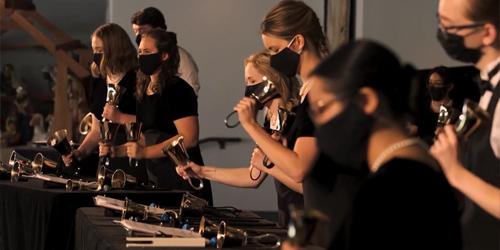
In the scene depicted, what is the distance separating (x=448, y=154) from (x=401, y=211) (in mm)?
447

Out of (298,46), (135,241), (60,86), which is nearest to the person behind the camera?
(135,241)

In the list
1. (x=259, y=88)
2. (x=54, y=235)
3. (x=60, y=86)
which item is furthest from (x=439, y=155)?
(x=60, y=86)

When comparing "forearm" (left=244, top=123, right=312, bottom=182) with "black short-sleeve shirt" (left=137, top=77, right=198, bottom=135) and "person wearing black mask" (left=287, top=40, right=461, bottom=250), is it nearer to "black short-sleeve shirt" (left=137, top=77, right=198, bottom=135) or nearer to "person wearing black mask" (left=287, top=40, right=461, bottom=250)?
"person wearing black mask" (left=287, top=40, right=461, bottom=250)

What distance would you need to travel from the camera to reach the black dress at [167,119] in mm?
4969

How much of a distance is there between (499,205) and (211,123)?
651cm

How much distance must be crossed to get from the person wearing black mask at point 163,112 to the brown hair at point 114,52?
0.38 metres

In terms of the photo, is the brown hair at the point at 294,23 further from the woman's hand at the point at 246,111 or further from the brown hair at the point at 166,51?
the brown hair at the point at 166,51

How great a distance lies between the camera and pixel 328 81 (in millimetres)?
2086

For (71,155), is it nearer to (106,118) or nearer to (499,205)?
(106,118)

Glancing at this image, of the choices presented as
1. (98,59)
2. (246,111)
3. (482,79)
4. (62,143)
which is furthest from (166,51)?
(482,79)

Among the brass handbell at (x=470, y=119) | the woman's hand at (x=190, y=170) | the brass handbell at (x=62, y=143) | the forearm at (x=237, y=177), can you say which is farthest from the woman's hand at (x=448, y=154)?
the brass handbell at (x=62, y=143)

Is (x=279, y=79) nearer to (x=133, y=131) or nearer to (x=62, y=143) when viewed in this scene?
(x=133, y=131)

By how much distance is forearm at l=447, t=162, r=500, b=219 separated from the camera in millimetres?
2357

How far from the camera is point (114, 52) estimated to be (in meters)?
5.49
